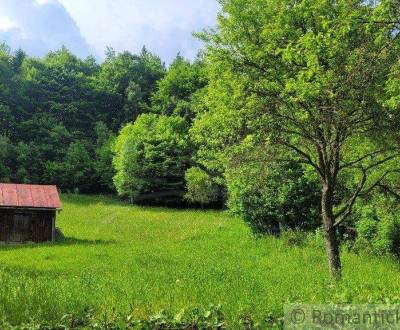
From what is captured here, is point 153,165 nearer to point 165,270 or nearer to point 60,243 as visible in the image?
point 60,243

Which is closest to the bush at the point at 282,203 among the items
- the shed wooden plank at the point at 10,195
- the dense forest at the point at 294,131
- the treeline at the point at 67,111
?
the dense forest at the point at 294,131

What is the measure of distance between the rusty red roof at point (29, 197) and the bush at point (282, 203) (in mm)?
14161

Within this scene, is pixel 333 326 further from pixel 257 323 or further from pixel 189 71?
pixel 189 71

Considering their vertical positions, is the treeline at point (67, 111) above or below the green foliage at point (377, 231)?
above

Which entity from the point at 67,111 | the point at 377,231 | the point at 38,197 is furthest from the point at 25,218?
the point at 67,111

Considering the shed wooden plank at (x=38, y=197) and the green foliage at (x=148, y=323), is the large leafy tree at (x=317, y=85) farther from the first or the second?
the shed wooden plank at (x=38, y=197)

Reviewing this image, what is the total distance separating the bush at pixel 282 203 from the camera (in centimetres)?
2922

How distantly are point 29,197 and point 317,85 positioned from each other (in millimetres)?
27819

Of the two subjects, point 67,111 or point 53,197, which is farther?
point 67,111

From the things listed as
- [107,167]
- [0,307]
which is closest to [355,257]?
[0,307]

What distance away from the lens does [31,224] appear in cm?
3438

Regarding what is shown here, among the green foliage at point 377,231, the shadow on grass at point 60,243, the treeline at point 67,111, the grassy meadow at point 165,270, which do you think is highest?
the treeline at point 67,111

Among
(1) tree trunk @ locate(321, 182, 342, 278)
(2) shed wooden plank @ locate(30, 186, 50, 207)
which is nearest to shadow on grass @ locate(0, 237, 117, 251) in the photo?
(2) shed wooden plank @ locate(30, 186, 50, 207)

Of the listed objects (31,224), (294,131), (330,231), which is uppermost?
(294,131)
